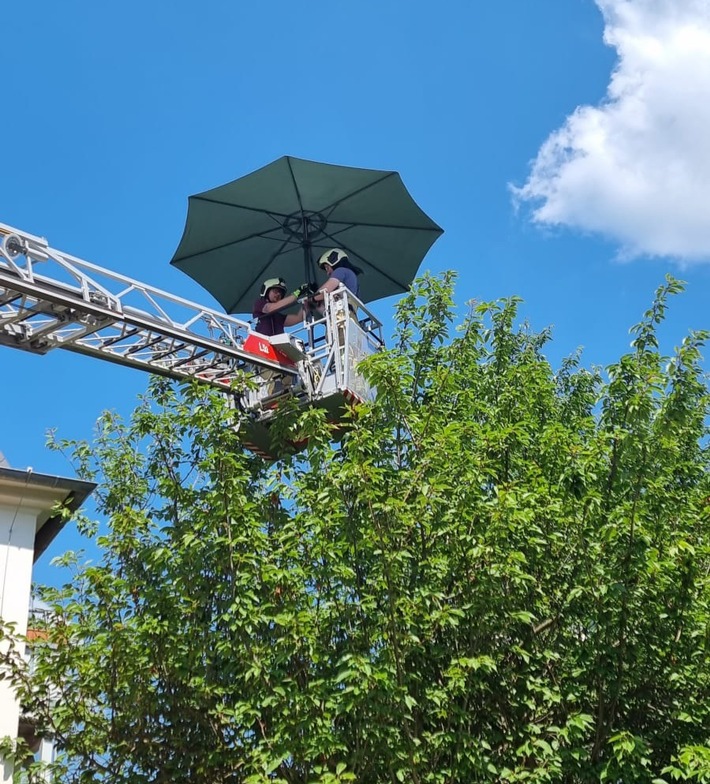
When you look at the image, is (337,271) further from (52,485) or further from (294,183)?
(52,485)

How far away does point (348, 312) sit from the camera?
48.6ft

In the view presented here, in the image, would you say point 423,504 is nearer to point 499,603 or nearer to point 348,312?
point 499,603

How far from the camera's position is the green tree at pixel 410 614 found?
1057 centimetres

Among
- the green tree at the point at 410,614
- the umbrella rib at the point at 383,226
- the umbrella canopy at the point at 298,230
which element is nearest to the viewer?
the green tree at the point at 410,614

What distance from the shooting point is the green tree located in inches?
416

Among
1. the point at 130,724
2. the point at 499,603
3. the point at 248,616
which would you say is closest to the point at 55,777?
the point at 130,724

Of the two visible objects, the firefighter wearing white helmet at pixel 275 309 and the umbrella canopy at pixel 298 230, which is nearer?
the firefighter wearing white helmet at pixel 275 309

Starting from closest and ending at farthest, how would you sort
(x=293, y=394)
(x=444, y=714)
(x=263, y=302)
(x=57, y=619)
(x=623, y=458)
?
(x=444, y=714)
(x=623, y=458)
(x=57, y=619)
(x=293, y=394)
(x=263, y=302)

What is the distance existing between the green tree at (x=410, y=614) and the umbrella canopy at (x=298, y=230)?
4.19 metres

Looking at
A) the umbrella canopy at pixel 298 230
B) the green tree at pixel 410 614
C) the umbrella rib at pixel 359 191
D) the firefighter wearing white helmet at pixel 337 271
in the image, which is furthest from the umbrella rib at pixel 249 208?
the green tree at pixel 410 614

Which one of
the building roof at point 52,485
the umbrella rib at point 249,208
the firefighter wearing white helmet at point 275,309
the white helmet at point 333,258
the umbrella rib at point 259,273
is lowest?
the building roof at point 52,485

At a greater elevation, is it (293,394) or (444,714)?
(293,394)

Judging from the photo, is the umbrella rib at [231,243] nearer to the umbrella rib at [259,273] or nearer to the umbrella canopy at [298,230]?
the umbrella canopy at [298,230]

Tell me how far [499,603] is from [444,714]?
4.33 feet
